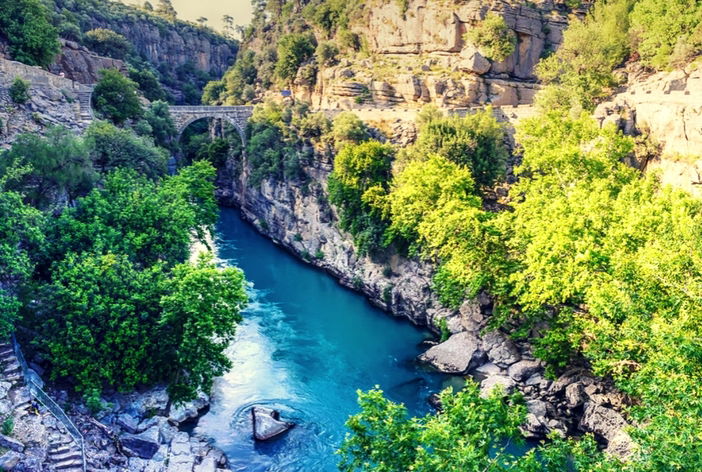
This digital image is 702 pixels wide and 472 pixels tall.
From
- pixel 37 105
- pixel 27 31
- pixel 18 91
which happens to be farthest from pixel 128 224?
pixel 27 31

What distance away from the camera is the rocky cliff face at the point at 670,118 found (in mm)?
27219

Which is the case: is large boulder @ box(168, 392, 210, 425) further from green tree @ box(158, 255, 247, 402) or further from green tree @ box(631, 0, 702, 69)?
green tree @ box(631, 0, 702, 69)

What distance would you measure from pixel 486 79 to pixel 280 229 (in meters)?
23.8

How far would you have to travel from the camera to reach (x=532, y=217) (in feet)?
83.8

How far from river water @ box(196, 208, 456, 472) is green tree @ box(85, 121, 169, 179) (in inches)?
455

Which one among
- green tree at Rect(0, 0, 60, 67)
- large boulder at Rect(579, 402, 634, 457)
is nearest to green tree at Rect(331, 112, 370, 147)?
green tree at Rect(0, 0, 60, 67)

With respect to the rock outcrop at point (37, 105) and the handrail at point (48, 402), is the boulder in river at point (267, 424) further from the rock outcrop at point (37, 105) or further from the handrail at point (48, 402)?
the rock outcrop at point (37, 105)

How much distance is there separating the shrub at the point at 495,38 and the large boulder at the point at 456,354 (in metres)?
28.7

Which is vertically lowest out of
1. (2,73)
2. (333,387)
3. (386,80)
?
(333,387)

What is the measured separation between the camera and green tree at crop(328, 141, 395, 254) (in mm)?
35781

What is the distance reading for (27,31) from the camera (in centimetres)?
3953

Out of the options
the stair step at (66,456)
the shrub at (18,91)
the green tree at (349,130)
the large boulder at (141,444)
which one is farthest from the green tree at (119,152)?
the stair step at (66,456)

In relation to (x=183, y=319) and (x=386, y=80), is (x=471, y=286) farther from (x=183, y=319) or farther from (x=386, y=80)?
(x=386, y=80)

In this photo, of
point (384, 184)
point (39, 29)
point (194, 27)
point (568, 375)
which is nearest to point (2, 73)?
point (39, 29)
